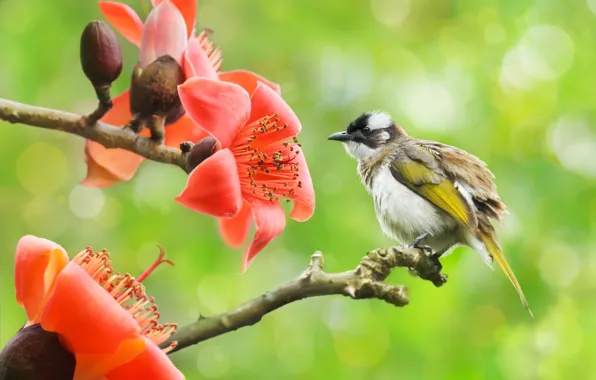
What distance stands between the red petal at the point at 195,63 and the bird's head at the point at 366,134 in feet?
1.14

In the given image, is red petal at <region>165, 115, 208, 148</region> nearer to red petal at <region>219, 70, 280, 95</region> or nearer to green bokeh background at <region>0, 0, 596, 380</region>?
red petal at <region>219, 70, 280, 95</region>

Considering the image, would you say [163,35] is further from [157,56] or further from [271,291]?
[271,291]

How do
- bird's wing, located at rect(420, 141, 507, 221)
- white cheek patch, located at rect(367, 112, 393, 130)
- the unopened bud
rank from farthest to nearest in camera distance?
white cheek patch, located at rect(367, 112, 393, 130) < bird's wing, located at rect(420, 141, 507, 221) < the unopened bud

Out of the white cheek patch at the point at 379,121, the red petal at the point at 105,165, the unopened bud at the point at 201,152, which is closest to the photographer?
the unopened bud at the point at 201,152

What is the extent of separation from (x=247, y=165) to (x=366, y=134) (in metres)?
0.45

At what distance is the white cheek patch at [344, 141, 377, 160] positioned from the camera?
913 millimetres

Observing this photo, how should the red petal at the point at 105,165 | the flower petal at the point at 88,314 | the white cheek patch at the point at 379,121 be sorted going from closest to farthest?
the flower petal at the point at 88,314, the red petal at the point at 105,165, the white cheek patch at the point at 379,121

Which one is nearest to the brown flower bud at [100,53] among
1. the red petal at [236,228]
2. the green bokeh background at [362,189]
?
the red petal at [236,228]

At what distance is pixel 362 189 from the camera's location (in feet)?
3.68

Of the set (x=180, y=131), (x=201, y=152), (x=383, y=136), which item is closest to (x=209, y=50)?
(x=180, y=131)

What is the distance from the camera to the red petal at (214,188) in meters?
0.42

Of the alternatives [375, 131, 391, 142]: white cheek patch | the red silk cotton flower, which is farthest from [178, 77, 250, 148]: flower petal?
[375, 131, 391, 142]: white cheek patch

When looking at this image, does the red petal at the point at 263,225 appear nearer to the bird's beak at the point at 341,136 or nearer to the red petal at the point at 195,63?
the red petal at the point at 195,63

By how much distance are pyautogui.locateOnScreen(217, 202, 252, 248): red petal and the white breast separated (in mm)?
327
